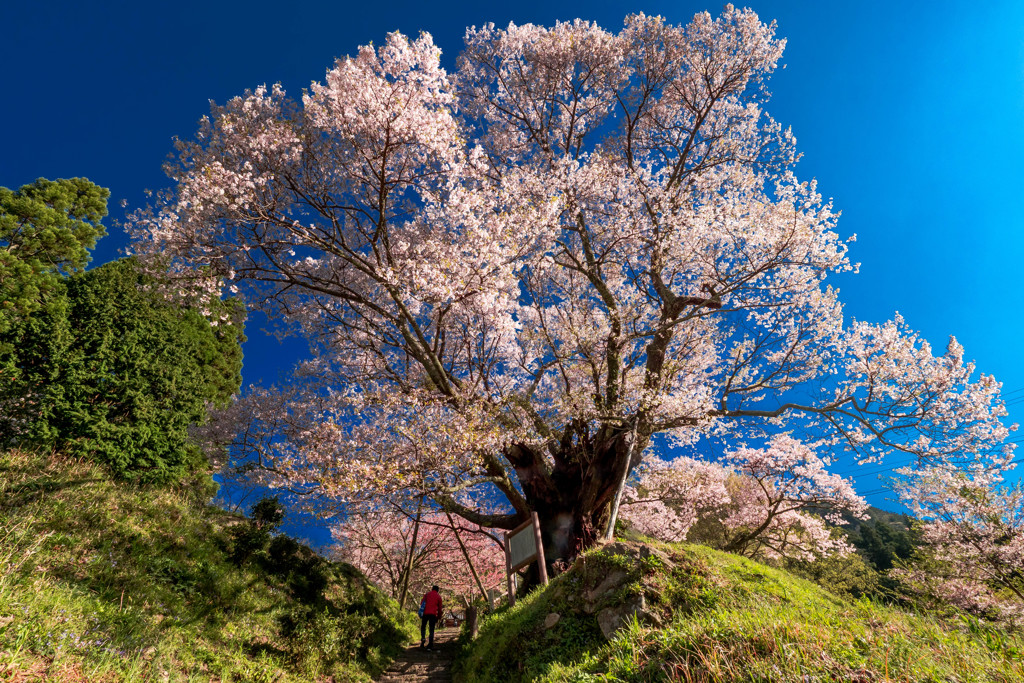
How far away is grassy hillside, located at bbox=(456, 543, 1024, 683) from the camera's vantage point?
2836 mm

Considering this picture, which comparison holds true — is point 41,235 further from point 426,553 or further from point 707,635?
point 426,553

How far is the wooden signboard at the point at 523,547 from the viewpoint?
836cm

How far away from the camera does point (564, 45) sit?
12258mm

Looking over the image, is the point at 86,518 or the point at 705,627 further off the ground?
the point at 86,518

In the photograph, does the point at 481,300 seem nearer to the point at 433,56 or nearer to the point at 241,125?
the point at 433,56

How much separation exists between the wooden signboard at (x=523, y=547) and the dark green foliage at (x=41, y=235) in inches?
508

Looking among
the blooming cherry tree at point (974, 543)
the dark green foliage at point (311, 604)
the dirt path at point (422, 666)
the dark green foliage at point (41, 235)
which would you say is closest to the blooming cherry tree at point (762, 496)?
the blooming cherry tree at point (974, 543)

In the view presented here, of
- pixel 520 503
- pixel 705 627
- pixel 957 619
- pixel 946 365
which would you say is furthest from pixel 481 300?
pixel 946 365

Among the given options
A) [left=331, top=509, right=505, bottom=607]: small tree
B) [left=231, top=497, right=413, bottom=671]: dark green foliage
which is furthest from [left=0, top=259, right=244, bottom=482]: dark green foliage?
[left=331, top=509, right=505, bottom=607]: small tree

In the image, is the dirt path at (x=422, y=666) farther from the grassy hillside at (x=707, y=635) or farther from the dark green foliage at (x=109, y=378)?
the dark green foliage at (x=109, y=378)

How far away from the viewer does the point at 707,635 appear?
3611mm

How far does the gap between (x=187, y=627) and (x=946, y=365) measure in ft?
52.6

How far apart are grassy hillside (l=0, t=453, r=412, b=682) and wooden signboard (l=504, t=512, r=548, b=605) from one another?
12.4 ft

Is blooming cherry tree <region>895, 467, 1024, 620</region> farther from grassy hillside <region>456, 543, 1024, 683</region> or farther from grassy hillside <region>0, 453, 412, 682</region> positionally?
grassy hillside <region>0, 453, 412, 682</region>
